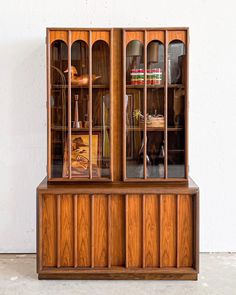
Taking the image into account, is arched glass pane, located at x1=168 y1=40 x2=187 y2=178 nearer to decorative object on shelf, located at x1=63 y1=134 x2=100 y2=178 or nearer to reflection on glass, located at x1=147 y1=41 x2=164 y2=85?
reflection on glass, located at x1=147 y1=41 x2=164 y2=85

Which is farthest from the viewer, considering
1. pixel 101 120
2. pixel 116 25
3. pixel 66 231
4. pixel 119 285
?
pixel 116 25

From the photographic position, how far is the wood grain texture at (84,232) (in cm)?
324

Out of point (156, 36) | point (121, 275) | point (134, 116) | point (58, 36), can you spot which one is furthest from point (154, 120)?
point (121, 275)

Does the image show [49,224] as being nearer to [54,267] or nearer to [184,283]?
[54,267]

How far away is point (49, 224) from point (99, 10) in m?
1.88

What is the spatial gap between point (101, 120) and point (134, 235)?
3.01ft

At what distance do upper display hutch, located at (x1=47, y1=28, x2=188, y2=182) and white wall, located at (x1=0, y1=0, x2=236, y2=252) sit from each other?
20.4 inches

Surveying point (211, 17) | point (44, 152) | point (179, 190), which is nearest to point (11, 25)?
point (44, 152)

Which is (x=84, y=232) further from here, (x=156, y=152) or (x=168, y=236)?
(x=156, y=152)

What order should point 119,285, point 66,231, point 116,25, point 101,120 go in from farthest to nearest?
point 116,25 → point 101,120 → point 66,231 → point 119,285

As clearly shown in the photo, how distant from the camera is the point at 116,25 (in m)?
3.73

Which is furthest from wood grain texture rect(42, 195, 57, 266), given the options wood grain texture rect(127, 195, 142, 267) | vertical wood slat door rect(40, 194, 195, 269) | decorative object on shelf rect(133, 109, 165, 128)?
decorative object on shelf rect(133, 109, 165, 128)

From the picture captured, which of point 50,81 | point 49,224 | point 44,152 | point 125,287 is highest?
point 50,81

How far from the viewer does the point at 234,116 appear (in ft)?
12.5
